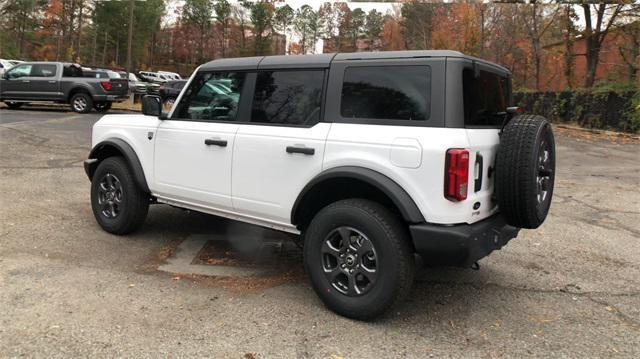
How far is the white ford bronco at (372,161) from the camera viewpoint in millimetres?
3312

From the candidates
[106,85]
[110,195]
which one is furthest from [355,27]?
[110,195]

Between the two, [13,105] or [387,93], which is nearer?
[387,93]

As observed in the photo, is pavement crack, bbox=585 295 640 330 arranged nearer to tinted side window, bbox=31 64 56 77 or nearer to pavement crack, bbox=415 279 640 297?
pavement crack, bbox=415 279 640 297

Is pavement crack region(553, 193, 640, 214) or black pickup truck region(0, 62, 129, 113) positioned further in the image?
black pickup truck region(0, 62, 129, 113)

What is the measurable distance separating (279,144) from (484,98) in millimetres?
1513

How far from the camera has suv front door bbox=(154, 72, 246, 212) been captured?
172 inches

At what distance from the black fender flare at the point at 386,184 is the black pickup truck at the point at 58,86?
55.6 ft

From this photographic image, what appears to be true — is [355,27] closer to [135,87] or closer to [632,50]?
[135,87]

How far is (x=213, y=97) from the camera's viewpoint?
4621 millimetres

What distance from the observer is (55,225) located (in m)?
5.65

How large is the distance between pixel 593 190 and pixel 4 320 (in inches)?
330

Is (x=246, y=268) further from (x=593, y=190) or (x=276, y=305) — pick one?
(x=593, y=190)

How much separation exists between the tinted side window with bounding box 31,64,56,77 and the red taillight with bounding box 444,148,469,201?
60.8ft

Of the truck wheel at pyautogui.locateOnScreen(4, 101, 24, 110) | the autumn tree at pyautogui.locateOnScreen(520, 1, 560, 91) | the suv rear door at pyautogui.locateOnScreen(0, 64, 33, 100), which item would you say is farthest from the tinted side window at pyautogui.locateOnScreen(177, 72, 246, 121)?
the autumn tree at pyautogui.locateOnScreen(520, 1, 560, 91)
